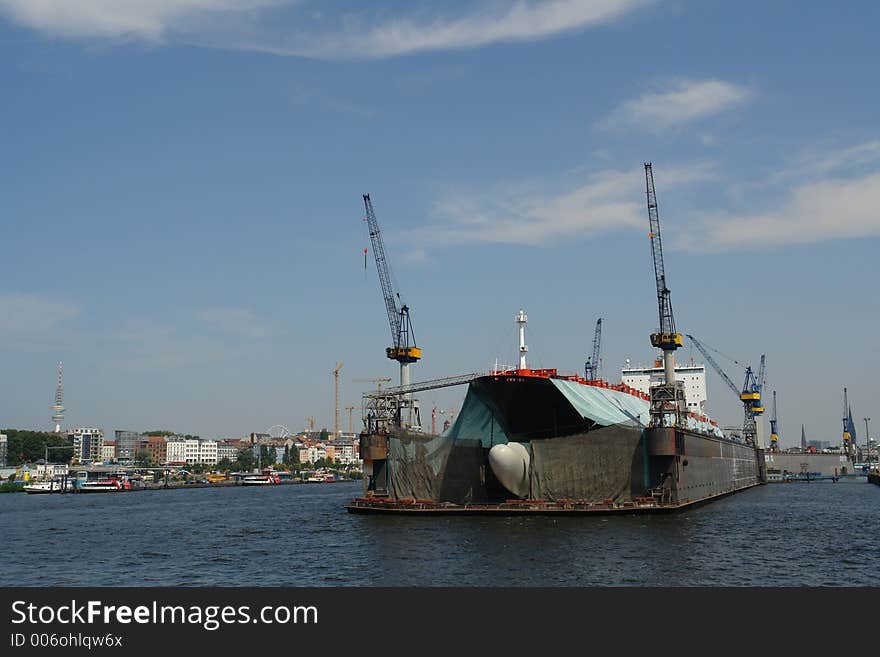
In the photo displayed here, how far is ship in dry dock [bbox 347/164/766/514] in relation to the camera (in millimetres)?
86188

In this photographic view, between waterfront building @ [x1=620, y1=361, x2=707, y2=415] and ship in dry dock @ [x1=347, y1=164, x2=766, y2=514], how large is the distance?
70872 mm

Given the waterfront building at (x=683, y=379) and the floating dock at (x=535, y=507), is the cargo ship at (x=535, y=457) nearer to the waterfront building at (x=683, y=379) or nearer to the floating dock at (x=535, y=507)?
the floating dock at (x=535, y=507)

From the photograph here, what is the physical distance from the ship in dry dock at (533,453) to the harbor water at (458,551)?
3.71 metres

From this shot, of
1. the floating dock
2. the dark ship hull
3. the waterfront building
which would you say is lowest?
the floating dock

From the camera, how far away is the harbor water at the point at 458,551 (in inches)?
1951

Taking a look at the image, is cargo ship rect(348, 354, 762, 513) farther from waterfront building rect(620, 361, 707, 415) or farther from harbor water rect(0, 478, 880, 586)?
waterfront building rect(620, 361, 707, 415)

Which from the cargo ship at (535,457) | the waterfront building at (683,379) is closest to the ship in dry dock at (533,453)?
the cargo ship at (535,457)

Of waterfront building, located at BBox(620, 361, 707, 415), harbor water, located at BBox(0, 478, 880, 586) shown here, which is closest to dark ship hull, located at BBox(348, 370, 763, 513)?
harbor water, located at BBox(0, 478, 880, 586)

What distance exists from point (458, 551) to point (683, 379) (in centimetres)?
13209

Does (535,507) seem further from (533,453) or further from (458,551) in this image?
(458,551)

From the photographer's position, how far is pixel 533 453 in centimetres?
8725

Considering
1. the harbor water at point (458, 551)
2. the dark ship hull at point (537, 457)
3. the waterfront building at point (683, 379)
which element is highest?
the waterfront building at point (683, 379)
